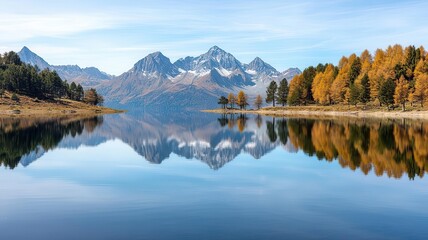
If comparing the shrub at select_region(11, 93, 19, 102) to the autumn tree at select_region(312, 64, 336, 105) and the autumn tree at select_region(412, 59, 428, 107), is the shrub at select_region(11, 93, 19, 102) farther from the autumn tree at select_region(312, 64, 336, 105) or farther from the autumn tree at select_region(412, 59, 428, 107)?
the autumn tree at select_region(412, 59, 428, 107)

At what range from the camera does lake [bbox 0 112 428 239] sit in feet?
64.5

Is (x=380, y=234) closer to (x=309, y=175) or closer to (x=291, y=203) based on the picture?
(x=291, y=203)

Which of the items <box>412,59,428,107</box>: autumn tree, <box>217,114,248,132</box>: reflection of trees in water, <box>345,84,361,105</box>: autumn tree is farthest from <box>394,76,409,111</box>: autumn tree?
<box>217,114,248,132</box>: reflection of trees in water

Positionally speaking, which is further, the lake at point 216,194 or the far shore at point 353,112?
the far shore at point 353,112

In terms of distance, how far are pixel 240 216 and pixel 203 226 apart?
2.72 meters

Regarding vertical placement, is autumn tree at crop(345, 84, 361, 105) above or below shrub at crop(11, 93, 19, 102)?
below

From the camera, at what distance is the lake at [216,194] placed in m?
19.7

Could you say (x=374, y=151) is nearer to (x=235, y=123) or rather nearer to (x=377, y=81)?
(x=235, y=123)

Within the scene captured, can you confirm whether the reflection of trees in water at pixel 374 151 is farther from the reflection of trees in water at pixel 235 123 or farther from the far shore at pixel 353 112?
the far shore at pixel 353 112

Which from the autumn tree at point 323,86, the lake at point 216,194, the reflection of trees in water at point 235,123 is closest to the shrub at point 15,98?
the reflection of trees in water at point 235,123

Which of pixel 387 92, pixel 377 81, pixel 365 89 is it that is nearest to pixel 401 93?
pixel 387 92

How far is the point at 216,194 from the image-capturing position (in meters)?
27.6

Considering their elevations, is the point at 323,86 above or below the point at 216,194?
above

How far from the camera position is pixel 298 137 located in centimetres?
7125
